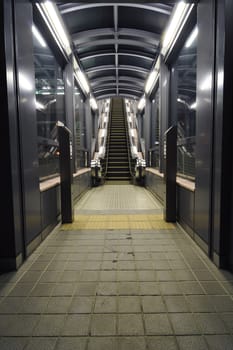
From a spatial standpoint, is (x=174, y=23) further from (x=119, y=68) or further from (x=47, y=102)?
(x=119, y=68)

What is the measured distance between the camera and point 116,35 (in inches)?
196

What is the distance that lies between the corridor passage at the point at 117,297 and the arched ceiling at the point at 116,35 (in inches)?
Answer: 123

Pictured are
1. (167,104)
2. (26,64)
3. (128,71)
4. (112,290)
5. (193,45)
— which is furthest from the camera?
(128,71)

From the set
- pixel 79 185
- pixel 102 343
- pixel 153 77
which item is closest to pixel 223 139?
pixel 102 343

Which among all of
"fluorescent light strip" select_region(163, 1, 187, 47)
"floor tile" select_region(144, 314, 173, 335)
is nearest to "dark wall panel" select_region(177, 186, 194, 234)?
"floor tile" select_region(144, 314, 173, 335)

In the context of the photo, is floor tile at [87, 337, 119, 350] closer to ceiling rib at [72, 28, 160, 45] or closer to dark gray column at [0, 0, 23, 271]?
dark gray column at [0, 0, 23, 271]

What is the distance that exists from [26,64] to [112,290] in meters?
2.56

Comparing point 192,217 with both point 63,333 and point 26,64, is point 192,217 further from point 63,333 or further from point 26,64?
point 26,64

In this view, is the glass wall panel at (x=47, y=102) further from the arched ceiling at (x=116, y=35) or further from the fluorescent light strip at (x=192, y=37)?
the fluorescent light strip at (x=192, y=37)

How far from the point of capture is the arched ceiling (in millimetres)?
4211

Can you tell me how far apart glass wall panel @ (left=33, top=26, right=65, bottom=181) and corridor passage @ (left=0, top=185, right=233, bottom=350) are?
1.79 m

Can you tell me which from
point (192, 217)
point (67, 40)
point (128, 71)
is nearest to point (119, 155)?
point (128, 71)

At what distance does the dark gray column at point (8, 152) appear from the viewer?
2195 mm

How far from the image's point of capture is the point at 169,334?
1.50m
